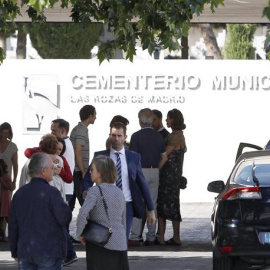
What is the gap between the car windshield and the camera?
12.5m

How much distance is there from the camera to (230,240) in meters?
12.3

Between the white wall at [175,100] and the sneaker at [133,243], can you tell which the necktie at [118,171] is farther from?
the white wall at [175,100]

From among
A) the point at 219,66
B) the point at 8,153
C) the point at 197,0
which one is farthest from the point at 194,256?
the point at 219,66

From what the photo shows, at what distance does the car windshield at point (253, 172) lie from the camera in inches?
494

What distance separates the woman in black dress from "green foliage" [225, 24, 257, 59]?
126 ft

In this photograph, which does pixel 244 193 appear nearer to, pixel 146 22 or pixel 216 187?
pixel 216 187

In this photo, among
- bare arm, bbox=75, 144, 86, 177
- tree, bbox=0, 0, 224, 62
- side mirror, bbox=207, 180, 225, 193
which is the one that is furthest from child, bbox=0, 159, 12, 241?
tree, bbox=0, 0, 224, 62

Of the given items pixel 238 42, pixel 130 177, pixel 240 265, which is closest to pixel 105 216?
pixel 130 177

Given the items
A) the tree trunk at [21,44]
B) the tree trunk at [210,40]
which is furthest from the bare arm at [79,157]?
the tree trunk at [210,40]

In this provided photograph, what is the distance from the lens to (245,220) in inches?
485

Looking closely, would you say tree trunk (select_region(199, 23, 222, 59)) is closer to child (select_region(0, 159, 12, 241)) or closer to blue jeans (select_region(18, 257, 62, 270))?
child (select_region(0, 159, 12, 241))

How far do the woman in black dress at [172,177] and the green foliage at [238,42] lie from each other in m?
38.3

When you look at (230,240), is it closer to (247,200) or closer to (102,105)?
(247,200)

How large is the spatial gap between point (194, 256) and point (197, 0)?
536 centimetres
